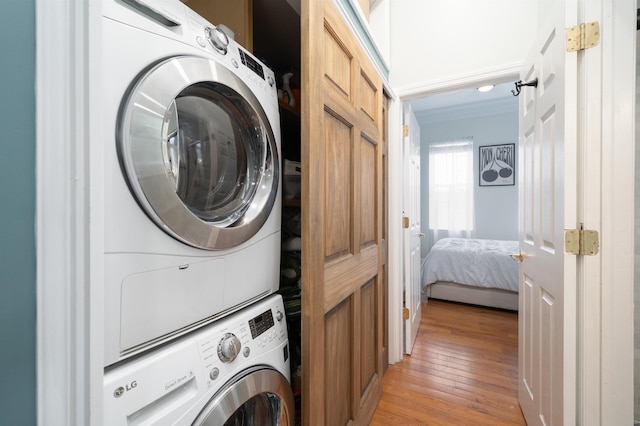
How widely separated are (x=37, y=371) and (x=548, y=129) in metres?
1.74

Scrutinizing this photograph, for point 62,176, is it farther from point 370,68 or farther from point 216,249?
point 370,68

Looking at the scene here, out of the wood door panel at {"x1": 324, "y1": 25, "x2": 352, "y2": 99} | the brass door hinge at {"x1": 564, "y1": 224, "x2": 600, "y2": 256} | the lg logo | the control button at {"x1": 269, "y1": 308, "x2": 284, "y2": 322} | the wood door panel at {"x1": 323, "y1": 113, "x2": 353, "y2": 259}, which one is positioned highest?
the wood door panel at {"x1": 324, "y1": 25, "x2": 352, "y2": 99}

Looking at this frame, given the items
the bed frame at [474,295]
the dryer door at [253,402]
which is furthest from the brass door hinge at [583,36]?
the bed frame at [474,295]

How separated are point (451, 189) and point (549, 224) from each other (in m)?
4.00

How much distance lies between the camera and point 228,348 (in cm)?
66

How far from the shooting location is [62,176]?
0.37 m

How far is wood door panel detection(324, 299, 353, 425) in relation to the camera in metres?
0.99

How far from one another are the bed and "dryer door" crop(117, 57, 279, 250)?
2995mm

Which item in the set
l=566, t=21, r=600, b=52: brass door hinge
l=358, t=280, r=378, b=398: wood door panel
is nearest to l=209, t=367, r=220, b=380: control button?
l=358, t=280, r=378, b=398: wood door panel

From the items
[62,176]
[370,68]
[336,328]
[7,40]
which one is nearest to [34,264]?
[62,176]

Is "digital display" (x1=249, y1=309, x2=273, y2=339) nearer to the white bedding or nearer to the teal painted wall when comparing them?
the teal painted wall

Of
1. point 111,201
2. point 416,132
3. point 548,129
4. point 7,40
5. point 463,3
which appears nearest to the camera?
point 7,40

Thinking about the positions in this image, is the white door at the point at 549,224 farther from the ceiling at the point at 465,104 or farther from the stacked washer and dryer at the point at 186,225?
the ceiling at the point at 465,104

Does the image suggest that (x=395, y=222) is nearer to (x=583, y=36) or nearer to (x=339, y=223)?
(x=339, y=223)
